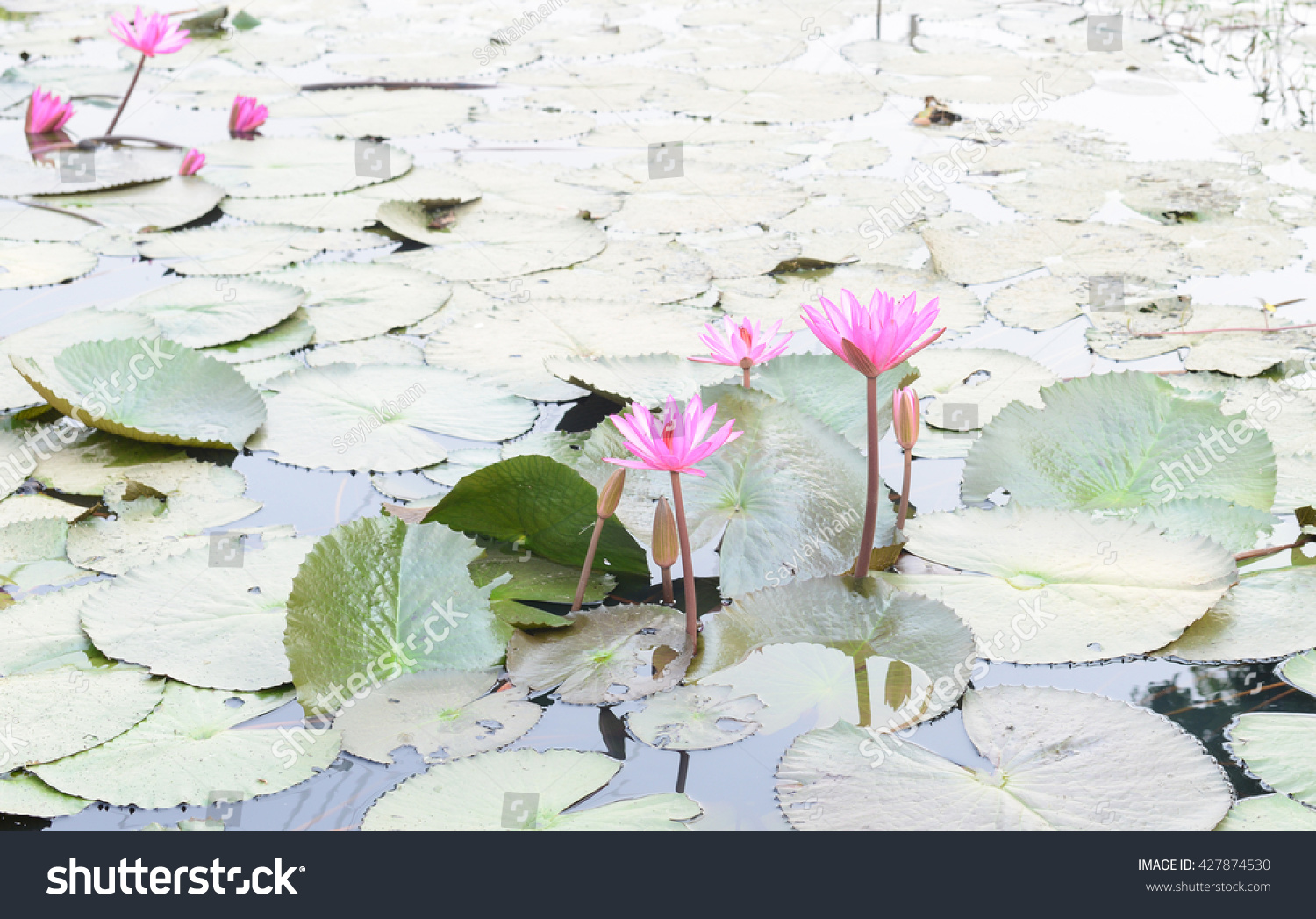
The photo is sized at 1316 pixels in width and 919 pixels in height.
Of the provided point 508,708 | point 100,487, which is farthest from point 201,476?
point 508,708

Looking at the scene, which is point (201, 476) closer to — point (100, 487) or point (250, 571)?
point (100, 487)

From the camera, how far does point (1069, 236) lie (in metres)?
3.18

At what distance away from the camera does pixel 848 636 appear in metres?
1.53

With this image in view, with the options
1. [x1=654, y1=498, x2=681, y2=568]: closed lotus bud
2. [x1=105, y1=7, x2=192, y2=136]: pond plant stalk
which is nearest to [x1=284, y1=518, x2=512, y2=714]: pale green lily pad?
[x1=654, y1=498, x2=681, y2=568]: closed lotus bud

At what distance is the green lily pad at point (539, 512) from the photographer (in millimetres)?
1690

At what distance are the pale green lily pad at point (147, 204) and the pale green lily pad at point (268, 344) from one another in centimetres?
91

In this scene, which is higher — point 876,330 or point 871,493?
point 876,330

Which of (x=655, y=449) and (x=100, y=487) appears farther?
(x=100, y=487)

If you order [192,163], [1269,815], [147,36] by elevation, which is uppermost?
[147,36]

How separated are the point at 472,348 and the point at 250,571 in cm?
94

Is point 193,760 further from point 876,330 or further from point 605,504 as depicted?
point 876,330

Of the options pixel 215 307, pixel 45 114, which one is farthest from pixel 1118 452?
pixel 45 114

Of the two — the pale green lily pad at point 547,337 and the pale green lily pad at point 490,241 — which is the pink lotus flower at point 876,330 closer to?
the pale green lily pad at point 547,337

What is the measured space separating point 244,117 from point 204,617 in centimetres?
301
